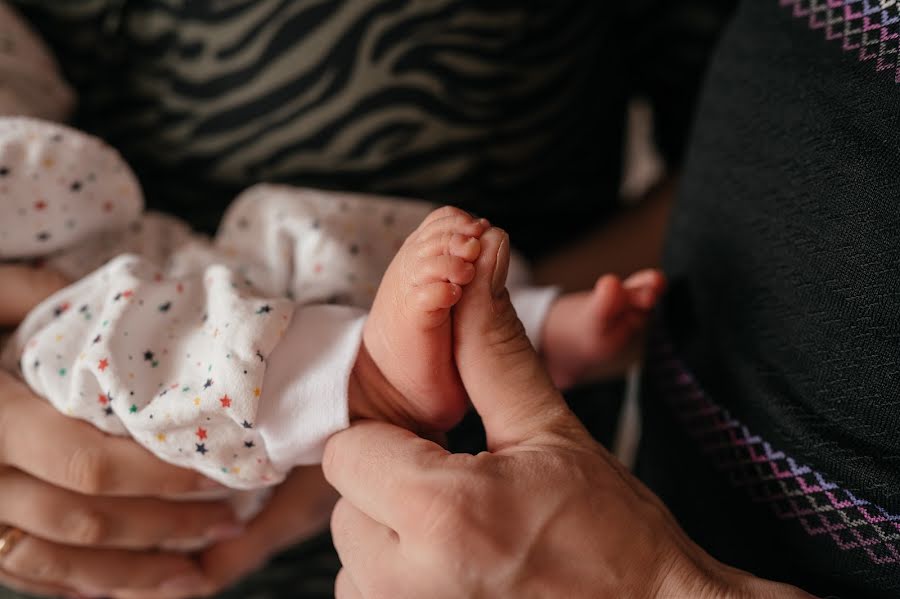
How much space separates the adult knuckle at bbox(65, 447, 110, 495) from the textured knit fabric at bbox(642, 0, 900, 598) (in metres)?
0.54

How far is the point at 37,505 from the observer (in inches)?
25.4

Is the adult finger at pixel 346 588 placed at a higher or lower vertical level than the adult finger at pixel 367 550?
lower

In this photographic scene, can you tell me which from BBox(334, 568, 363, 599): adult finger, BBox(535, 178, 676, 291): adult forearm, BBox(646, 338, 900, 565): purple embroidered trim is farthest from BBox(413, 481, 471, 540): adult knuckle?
BBox(535, 178, 676, 291): adult forearm

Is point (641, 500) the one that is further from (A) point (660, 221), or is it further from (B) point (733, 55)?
(A) point (660, 221)

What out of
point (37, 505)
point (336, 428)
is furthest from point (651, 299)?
point (37, 505)

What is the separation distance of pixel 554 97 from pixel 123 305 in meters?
0.56

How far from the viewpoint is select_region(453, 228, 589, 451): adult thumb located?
1.71ft

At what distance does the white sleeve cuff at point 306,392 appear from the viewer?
583 mm

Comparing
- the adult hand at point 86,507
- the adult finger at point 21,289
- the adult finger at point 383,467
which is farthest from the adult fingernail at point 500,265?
the adult finger at point 21,289

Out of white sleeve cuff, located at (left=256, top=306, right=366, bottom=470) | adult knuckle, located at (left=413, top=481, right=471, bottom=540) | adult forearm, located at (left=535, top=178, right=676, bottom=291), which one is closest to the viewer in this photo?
adult knuckle, located at (left=413, top=481, right=471, bottom=540)

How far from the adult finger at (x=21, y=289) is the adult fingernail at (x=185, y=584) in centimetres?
32

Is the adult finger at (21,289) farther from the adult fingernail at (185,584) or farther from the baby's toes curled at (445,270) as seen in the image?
the baby's toes curled at (445,270)

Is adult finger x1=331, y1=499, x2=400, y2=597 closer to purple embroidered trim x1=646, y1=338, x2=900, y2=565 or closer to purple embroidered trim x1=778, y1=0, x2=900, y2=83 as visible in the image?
purple embroidered trim x1=646, y1=338, x2=900, y2=565

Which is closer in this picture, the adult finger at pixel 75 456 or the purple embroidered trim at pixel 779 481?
the purple embroidered trim at pixel 779 481
